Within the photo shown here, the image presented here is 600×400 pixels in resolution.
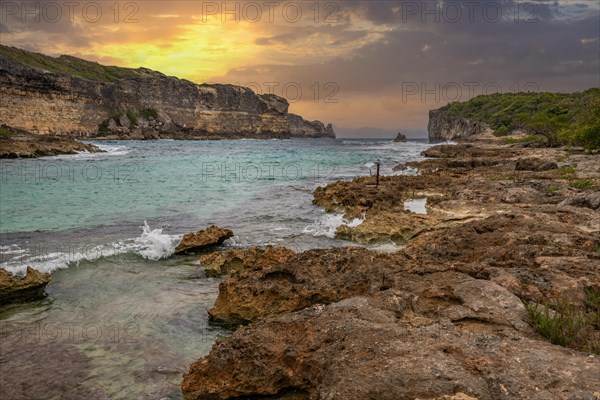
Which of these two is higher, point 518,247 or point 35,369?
point 518,247

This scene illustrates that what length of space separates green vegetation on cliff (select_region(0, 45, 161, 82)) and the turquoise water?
111786mm

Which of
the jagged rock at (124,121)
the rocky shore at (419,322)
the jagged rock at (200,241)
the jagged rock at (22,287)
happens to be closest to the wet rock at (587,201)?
the rocky shore at (419,322)

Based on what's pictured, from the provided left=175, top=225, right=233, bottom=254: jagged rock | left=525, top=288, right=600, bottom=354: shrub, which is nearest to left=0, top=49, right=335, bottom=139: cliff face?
left=175, top=225, right=233, bottom=254: jagged rock

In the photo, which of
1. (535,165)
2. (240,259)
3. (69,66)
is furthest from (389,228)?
(69,66)

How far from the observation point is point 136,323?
8.07 m

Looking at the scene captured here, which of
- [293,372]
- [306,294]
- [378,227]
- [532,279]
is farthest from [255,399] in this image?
[378,227]

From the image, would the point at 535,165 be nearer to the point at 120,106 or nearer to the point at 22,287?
the point at 22,287

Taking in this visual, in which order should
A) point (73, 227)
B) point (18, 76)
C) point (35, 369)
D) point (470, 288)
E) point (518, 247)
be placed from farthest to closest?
point (18, 76)
point (73, 227)
point (518, 247)
point (35, 369)
point (470, 288)

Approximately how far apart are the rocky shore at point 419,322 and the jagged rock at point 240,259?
246 millimetres

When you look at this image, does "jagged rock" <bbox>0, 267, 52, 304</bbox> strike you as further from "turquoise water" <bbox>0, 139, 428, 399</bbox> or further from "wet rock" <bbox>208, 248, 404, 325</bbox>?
"wet rock" <bbox>208, 248, 404, 325</bbox>

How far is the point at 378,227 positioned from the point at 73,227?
39.7 ft

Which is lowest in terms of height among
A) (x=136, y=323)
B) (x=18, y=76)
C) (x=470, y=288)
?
(x=136, y=323)

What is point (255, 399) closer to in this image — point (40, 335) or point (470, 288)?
point (470, 288)

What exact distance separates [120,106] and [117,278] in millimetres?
140222
